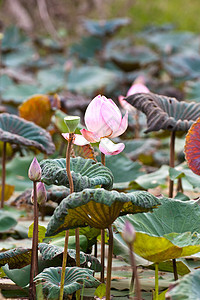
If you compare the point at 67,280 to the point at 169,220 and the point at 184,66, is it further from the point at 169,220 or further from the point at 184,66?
the point at 184,66

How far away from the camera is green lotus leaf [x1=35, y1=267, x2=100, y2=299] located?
830mm

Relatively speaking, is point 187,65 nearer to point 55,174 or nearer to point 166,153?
point 166,153

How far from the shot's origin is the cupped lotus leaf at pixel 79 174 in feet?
2.79

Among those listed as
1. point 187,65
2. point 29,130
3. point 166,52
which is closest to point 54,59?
point 166,52

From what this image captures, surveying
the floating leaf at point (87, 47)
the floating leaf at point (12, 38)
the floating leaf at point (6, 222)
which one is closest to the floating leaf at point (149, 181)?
the floating leaf at point (6, 222)

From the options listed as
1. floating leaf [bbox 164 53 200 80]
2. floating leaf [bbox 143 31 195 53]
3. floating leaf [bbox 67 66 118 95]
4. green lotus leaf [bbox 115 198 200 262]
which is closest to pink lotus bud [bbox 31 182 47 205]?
green lotus leaf [bbox 115 198 200 262]

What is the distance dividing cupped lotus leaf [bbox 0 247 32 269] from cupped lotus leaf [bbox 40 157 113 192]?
19 centimetres

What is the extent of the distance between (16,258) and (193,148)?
0.44 metres

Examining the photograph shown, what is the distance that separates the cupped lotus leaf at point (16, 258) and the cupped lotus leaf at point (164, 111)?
1.64 ft

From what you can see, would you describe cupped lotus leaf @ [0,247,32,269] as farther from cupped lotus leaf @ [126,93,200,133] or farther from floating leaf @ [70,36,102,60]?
floating leaf @ [70,36,102,60]

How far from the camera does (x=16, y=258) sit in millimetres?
1001

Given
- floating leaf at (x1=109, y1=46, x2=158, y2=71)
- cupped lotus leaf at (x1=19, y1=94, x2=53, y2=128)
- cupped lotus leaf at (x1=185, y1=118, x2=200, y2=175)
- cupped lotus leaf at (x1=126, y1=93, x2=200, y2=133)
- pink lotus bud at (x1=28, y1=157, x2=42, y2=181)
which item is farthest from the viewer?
floating leaf at (x1=109, y1=46, x2=158, y2=71)

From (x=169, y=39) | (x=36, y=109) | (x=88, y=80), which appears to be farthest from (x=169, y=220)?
(x=169, y=39)

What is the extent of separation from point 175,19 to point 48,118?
6938 mm
